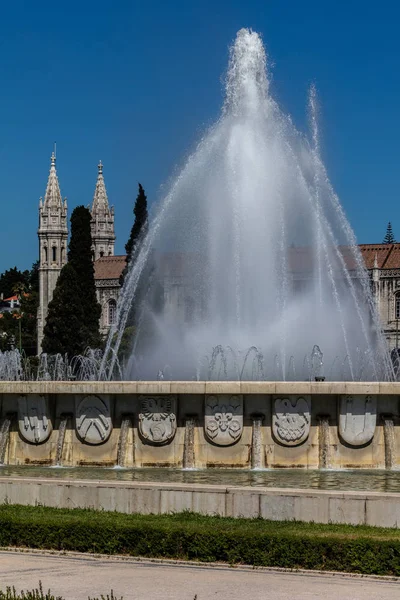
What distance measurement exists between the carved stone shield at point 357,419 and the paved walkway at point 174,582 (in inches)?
197

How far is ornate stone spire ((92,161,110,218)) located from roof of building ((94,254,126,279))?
4.10 m

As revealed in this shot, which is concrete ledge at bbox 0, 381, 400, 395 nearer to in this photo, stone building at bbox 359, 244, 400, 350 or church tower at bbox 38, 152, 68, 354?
stone building at bbox 359, 244, 400, 350

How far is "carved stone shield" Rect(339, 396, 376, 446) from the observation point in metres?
16.0

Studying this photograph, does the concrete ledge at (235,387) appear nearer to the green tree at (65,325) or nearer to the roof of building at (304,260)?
the roof of building at (304,260)

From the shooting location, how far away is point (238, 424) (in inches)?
638

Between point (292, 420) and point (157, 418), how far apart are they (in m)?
1.67

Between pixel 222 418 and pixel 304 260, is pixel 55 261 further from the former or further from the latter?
pixel 222 418

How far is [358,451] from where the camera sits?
52.7 feet

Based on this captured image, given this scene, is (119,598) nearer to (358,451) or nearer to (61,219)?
(358,451)

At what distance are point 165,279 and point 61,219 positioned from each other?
30.9m

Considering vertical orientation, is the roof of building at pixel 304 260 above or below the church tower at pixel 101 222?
below

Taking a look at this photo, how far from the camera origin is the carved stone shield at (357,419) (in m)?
16.0

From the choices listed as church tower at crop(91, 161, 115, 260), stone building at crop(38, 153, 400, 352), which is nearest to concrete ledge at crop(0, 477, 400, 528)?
stone building at crop(38, 153, 400, 352)

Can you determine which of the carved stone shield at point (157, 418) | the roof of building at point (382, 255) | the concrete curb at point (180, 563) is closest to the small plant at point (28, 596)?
the concrete curb at point (180, 563)
